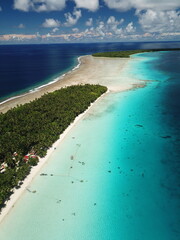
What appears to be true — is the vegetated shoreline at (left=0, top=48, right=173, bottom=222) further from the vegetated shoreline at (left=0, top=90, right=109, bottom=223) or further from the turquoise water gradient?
the turquoise water gradient

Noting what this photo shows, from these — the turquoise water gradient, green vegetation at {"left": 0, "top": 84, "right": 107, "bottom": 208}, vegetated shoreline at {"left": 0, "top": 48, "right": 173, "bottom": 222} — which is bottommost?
the turquoise water gradient

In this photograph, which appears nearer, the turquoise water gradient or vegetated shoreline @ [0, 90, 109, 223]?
the turquoise water gradient

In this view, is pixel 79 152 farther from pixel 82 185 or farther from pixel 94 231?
pixel 94 231

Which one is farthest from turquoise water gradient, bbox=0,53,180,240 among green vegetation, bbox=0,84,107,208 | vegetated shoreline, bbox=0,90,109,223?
green vegetation, bbox=0,84,107,208

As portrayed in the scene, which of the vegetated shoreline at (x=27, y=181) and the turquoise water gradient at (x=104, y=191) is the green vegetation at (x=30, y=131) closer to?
the vegetated shoreline at (x=27, y=181)

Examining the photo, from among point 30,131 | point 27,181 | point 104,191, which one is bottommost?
point 104,191

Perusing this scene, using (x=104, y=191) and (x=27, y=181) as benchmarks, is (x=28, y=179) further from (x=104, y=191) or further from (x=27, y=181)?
(x=104, y=191)

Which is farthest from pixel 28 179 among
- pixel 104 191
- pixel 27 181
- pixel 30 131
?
pixel 104 191

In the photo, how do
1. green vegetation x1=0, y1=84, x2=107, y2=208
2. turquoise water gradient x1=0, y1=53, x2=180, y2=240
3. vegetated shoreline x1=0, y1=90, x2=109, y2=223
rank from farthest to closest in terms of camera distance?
1. green vegetation x1=0, y1=84, x2=107, y2=208
2. vegetated shoreline x1=0, y1=90, x2=109, y2=223
3. turquoise water gradient x1=0, y1=53, x2=180, y2=240

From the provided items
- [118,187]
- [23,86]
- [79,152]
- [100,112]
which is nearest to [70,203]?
[118,187]
